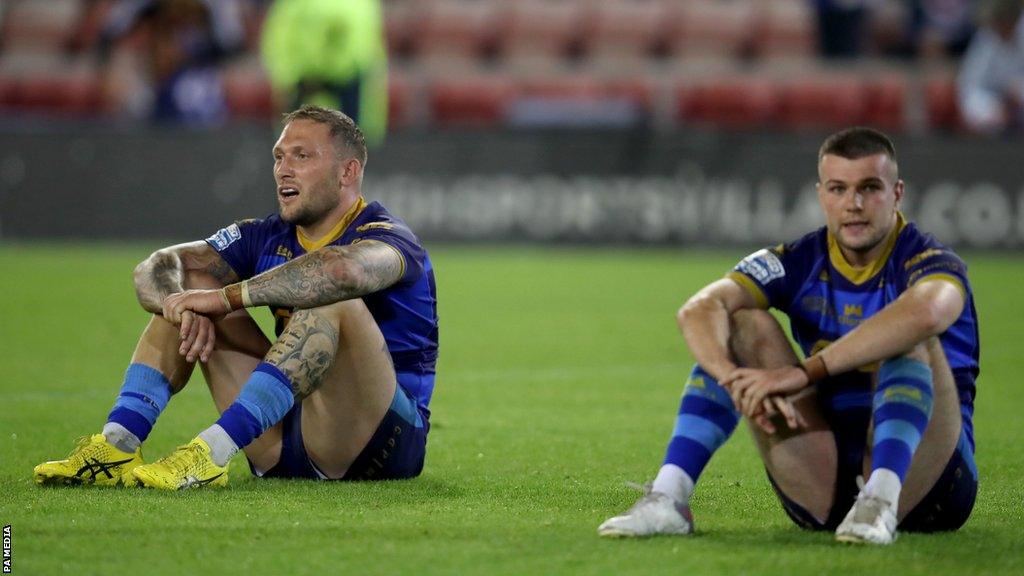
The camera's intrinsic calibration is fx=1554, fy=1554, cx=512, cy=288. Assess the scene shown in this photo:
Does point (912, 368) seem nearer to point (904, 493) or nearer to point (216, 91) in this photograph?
point (904, 493)

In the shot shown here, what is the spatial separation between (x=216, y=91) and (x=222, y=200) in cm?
324

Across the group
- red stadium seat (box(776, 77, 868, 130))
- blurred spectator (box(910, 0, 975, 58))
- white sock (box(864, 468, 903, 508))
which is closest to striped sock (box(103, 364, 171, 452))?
white sock (box(864, 468, 903, 508))

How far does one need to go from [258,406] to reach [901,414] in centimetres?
196

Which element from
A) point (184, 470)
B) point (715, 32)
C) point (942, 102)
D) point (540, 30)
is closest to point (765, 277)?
point (184, 470)

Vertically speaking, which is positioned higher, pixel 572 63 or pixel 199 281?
pixel 199 281

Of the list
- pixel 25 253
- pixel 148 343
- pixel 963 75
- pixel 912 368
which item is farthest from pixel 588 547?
pixel 963 75

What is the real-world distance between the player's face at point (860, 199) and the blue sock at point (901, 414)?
44 cm

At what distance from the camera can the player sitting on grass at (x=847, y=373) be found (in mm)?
4070

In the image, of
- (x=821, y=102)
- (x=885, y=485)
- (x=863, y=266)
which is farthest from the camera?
(x=821, y=102)

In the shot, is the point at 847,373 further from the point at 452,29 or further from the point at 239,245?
the point at 452,29

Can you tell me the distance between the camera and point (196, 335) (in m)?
5.04

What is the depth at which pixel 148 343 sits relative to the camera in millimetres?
5246

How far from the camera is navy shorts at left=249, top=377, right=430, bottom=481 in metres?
5.08

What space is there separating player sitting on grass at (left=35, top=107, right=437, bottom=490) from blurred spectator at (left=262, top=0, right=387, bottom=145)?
10.8 meters
